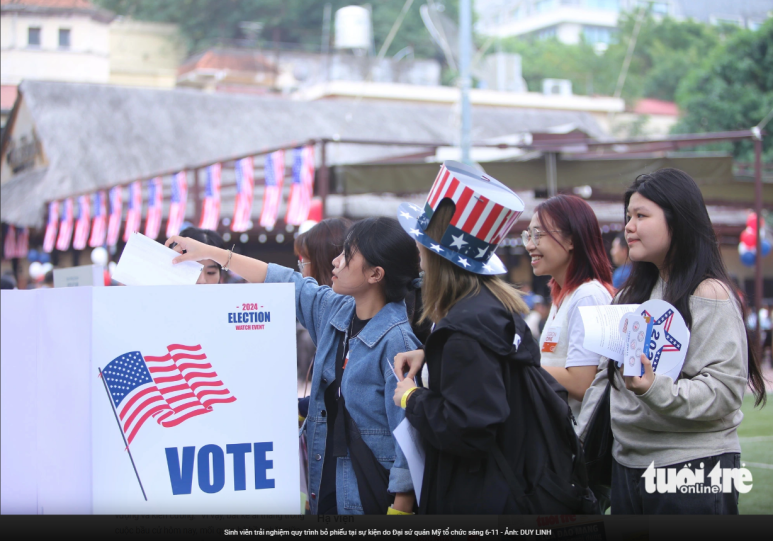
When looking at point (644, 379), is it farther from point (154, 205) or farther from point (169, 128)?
point (169, 128)

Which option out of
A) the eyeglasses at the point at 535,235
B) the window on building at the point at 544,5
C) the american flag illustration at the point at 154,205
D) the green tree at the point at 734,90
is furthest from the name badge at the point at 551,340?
the window on building at the point at 544,5

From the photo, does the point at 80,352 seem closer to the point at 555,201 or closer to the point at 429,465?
the point at 429,465

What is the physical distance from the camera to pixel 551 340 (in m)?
2.65

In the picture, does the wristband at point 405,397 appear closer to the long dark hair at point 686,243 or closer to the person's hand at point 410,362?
the person's hand at point 410,362

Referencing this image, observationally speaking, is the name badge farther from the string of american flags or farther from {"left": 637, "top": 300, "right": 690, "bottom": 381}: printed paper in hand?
the string of american flags

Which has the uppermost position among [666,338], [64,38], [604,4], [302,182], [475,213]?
[604,4]

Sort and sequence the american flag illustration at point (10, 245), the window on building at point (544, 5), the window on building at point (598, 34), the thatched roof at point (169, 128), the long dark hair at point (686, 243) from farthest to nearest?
1. the window on building at point (598, 34)
2. the window on building at point (544, 5)
3. the american flag illustration at point (10, 245)
4. the thatched roof at point (169, 128)
5. the long dark hair at point (686, 243)

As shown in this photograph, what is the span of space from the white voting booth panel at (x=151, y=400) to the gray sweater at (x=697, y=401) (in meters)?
1.02

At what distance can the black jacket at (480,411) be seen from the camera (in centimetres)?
181

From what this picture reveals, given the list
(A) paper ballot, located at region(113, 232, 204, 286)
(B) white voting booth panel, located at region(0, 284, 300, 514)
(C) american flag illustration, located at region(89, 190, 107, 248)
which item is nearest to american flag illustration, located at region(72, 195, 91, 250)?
(C) american flag illustration, located at region(89, 190, 107, 248)

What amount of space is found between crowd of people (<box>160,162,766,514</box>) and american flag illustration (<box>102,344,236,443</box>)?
1.69 feet

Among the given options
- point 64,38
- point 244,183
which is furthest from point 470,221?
point 244,183

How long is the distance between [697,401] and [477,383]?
0.68 meters

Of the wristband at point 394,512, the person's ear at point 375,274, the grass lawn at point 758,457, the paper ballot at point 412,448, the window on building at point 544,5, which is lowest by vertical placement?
the grass lawn at point 758,457
